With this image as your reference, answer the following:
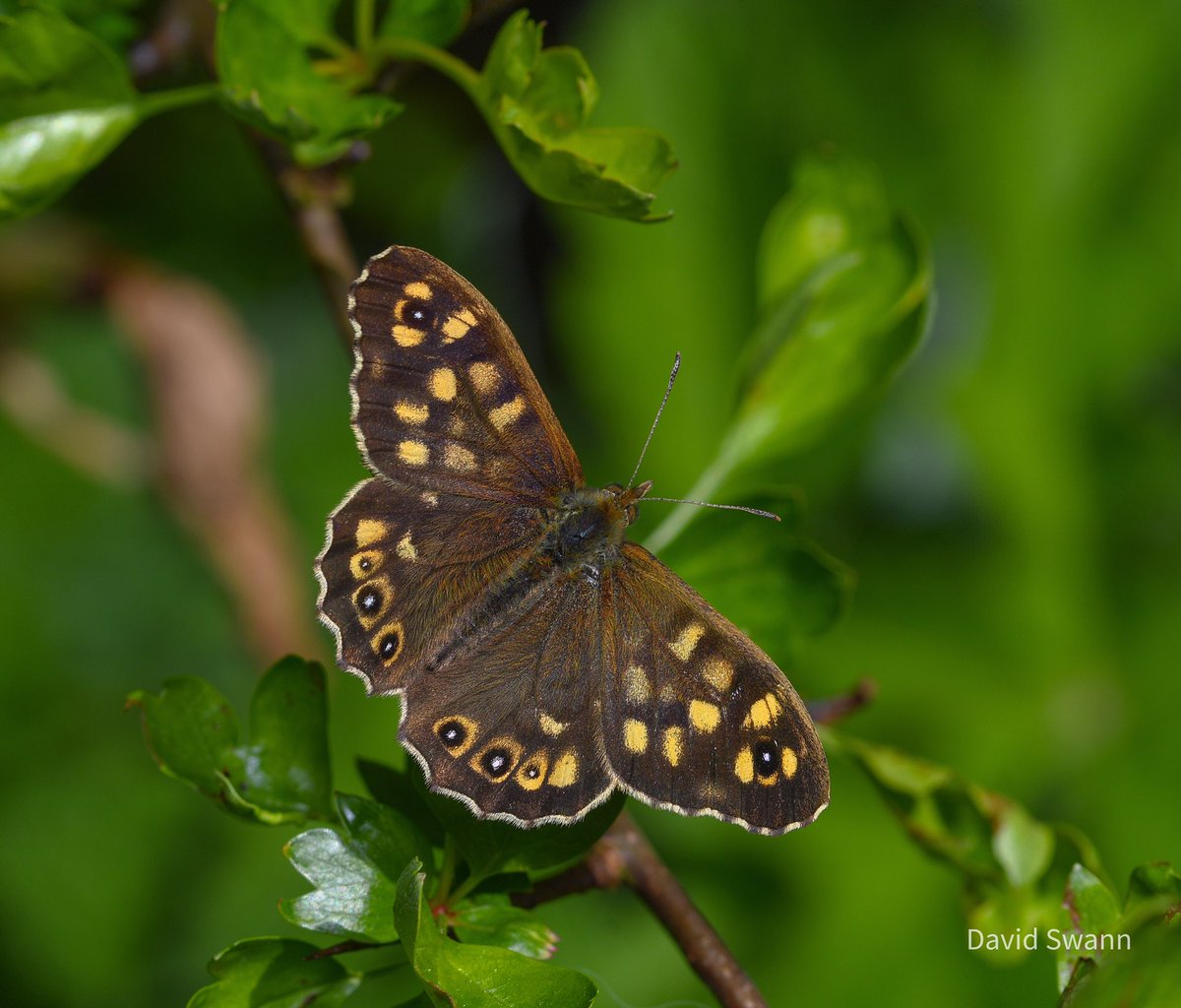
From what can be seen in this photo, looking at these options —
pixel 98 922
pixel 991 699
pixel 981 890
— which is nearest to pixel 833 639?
pixel 991 699

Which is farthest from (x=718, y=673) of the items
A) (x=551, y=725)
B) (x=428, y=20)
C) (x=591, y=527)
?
(x=428, y=20)

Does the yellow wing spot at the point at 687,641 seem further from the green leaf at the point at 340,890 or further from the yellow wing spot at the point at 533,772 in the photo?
the green leaf at the point at 340,890

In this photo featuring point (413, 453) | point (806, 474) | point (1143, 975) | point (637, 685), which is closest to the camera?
point (1143, 975)

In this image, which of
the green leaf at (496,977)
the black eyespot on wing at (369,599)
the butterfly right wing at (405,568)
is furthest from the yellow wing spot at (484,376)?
the green leaf at (496,977)

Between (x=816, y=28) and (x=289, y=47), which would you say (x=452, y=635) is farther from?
(x=816, y=28)

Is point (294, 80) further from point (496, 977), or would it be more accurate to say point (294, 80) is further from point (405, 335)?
point (496, 977)

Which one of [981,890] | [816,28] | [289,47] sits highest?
[289,47]

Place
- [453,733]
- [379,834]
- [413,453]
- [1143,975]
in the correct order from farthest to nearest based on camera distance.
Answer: [413,453] → [453,733] → [379,834] → [1143,975]
